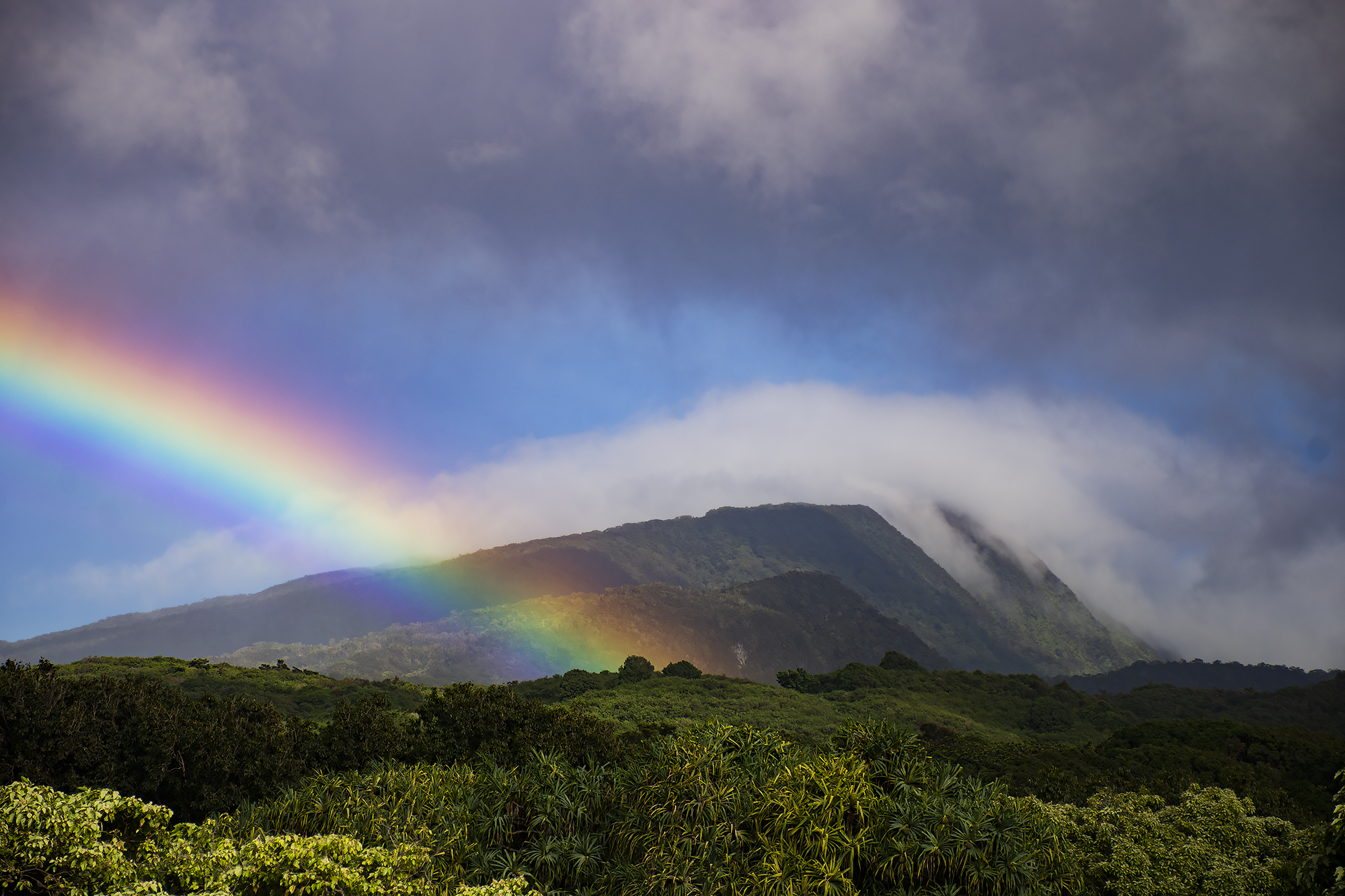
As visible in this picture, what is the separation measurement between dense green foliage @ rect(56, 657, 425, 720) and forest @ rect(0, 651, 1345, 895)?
132ft

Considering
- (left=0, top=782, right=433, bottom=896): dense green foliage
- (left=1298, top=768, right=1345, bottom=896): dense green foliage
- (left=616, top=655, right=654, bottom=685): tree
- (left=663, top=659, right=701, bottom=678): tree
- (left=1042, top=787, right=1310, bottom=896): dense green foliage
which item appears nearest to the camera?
(left=1298, top=768, right=1345, bottom=896): dense green foliage

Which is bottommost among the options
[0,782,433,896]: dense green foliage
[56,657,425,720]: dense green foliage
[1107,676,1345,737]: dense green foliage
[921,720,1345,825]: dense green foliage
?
[1107,676,1345,737]: dense green foliage

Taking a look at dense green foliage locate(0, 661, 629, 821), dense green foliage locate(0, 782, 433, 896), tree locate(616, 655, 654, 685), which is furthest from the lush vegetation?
tree locate(616, 655, 654, 685)

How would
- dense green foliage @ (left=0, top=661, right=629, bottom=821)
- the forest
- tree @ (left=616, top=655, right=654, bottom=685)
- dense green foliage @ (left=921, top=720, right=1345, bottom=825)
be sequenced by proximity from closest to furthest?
1. the forest
2. dense green foliage @ (left=0, top=661, right=629, bottom=821)
3. dense green foliage @ (left=921, top=720, right=1345, bottom=825)
4. tree @ (left=616, top=655, right=654, bottom=685)

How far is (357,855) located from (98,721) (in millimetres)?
18504

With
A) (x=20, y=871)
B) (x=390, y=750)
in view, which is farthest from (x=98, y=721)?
(x=20, y=871)

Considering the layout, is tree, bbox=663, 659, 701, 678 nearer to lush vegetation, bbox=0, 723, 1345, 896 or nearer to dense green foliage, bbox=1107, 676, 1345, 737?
dense green foliage, bbox=1107, 676, 1345, 737

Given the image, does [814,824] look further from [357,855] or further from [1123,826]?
[1123,826]

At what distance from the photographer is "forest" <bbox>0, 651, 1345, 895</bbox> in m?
16.6

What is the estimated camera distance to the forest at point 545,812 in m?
16.6

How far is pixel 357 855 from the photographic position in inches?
685

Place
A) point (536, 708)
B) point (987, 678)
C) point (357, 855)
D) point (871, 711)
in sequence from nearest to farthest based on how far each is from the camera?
point (357, 855) < point (536, 708) < point (871, 711) < point (987, 678)

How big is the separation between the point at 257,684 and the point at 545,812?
68881 mm

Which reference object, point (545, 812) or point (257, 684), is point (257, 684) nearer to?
point (257, 684)
